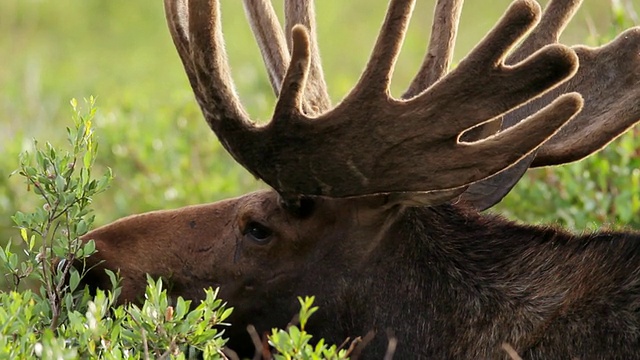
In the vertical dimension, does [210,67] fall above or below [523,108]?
above

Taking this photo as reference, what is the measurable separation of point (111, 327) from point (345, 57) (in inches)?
360

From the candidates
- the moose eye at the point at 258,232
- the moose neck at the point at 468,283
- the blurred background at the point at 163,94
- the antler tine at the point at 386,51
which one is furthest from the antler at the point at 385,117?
the blurred background at the point at 163,94

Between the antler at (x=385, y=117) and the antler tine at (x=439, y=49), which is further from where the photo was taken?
the antler tine at (x=439, y=49)

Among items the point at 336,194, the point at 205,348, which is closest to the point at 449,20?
the point at 336,194

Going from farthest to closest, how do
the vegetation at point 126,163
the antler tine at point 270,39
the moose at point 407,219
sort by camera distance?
the antler tine at point 270,39
the moose at point 407,219
the vegetation at point 126,163

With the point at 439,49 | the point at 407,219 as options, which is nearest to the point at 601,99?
the point at 439,49

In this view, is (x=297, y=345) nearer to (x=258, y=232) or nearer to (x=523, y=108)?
(x=258, y=232)

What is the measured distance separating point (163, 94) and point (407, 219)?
7665 millimetres

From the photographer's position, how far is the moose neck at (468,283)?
376cm

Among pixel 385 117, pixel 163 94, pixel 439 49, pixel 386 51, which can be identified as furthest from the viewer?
pixel 163 94

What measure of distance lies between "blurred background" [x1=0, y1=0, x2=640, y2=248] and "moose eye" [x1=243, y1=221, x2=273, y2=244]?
3.46 feet

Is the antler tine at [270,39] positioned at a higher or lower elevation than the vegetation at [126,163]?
higher

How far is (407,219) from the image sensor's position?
392 cm

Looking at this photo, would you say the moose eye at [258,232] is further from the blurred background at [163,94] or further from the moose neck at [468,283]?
the blurred background at [163,94]
